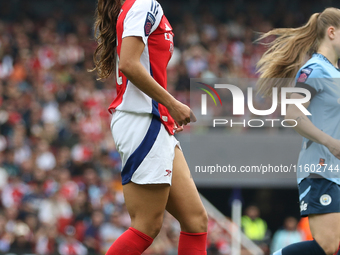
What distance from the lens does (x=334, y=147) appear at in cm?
300

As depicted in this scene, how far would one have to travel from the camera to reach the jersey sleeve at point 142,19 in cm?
255

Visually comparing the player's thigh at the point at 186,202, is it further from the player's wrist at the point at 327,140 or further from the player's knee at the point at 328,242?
the player's wrist at the point at 327,140

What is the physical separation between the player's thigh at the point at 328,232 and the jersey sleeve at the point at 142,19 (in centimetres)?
156

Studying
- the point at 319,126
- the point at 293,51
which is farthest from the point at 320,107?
the point at 293,51

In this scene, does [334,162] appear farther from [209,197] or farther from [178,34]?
[178,34]

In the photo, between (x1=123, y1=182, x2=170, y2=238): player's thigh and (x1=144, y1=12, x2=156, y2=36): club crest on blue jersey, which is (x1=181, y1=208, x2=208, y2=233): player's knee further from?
(x1=144, y1=12, x2=156, y2=36): club crest on blue jersey

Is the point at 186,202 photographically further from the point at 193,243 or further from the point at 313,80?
the point at 313,80

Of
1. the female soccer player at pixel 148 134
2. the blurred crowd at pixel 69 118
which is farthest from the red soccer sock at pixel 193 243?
the blurred crowd at pixel 69 118

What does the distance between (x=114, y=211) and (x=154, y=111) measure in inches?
270

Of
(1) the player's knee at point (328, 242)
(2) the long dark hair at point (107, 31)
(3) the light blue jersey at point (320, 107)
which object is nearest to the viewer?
(2) the long dark hair at point (107, 31)

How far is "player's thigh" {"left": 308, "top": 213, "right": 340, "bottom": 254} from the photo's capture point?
9.83ft

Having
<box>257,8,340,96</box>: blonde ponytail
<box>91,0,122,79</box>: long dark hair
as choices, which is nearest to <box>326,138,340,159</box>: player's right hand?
Answer: <box>257,8,340,96</box>: blonde ponytail

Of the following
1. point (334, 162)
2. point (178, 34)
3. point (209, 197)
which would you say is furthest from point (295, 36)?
point (178, 34)

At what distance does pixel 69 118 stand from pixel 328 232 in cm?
873
